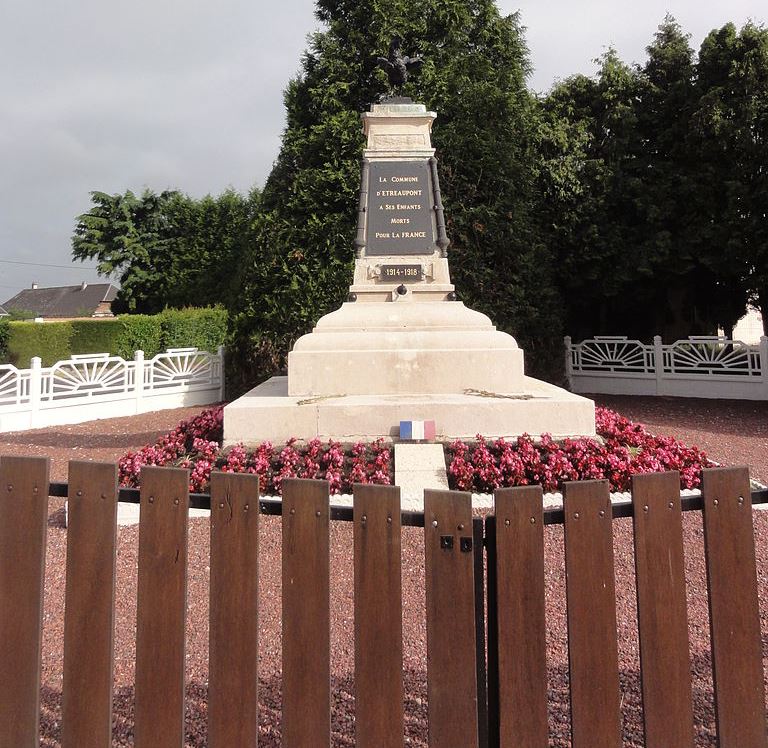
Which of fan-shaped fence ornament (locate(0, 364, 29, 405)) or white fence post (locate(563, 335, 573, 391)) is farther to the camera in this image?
white fence post (locate(563, 335, 573, 391))

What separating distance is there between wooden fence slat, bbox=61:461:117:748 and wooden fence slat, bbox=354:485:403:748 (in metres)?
0.76

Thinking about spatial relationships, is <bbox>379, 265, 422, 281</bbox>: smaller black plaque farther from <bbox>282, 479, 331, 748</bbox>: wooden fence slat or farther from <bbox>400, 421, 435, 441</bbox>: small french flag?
<bbox>282, 479, 331, 748</bbox>: wooden fence slat

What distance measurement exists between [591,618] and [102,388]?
11625 millimetres

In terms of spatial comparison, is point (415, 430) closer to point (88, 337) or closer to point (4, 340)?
point (88, 337)

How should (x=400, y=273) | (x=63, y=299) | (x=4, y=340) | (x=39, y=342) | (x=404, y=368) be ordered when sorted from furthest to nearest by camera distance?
(x=63, y=299) < (x=39, y=342) < (x=4, y=340) < (x=400, y=273) < (x=404, y=368)

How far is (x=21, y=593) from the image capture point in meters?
1.66

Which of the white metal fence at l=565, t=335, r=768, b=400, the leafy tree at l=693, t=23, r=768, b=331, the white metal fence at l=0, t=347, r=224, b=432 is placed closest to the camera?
the white metal fence at l=0, t=347, r=224, b=432

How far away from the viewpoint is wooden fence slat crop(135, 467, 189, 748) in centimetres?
155

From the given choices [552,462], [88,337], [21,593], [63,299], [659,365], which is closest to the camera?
[21,593]

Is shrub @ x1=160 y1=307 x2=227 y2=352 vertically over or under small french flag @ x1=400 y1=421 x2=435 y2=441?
over

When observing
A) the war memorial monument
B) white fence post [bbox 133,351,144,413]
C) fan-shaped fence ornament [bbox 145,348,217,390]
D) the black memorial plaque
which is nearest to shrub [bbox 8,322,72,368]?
fan-shaped fence ornament [bbox 145,348,217,390]

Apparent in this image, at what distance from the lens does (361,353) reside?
5891 millimetres

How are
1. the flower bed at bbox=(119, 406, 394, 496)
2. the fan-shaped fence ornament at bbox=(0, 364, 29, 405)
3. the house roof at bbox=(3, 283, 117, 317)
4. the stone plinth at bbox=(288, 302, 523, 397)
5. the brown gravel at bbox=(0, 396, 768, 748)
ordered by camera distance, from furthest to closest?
the house roof at bbox=(3, 283, 117, 317)
the fan-shaped fence ornament at bbox=(0, 364, 29, 405)
the stone plinth at bbox=(288, 302, 523, 397)
the flower bed at bbox=(119, 406, 394, 496)
the brown gravel at bbox=(0, 396, 768, 748)

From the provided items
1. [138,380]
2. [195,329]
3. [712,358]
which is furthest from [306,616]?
[195,329]
